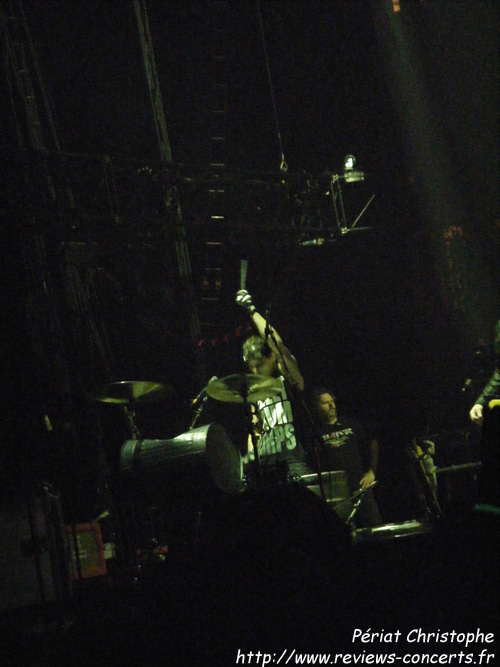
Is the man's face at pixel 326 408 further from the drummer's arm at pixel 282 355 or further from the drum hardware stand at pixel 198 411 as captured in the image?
the drum hardware stand at pixel 198 411

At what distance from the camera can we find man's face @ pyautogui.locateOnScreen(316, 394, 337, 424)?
666 centimetres

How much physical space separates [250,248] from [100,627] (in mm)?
5803

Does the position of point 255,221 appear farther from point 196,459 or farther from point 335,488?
point 335,488

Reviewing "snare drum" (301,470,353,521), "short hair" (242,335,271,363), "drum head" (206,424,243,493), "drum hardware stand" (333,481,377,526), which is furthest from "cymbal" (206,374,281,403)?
"drum hardware stand" (333,481,377,526)

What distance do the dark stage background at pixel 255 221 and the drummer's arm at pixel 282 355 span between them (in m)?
1.12

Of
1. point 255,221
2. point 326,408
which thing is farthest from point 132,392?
point 255,221

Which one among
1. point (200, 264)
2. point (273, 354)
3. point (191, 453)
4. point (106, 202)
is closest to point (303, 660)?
point (191, 453)

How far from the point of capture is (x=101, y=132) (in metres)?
7.14

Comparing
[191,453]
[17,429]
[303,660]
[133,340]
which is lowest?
[303,660]

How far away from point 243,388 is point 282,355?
46cm

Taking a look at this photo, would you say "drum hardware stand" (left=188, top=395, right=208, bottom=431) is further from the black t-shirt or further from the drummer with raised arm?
the black t-shirt

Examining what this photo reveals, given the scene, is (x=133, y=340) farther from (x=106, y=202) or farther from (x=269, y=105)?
(x=269, y=105)

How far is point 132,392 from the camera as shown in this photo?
544cm

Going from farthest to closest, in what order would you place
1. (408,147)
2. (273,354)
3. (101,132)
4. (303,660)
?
(408,147) < (101,132) < (273,354) < (303,660)
